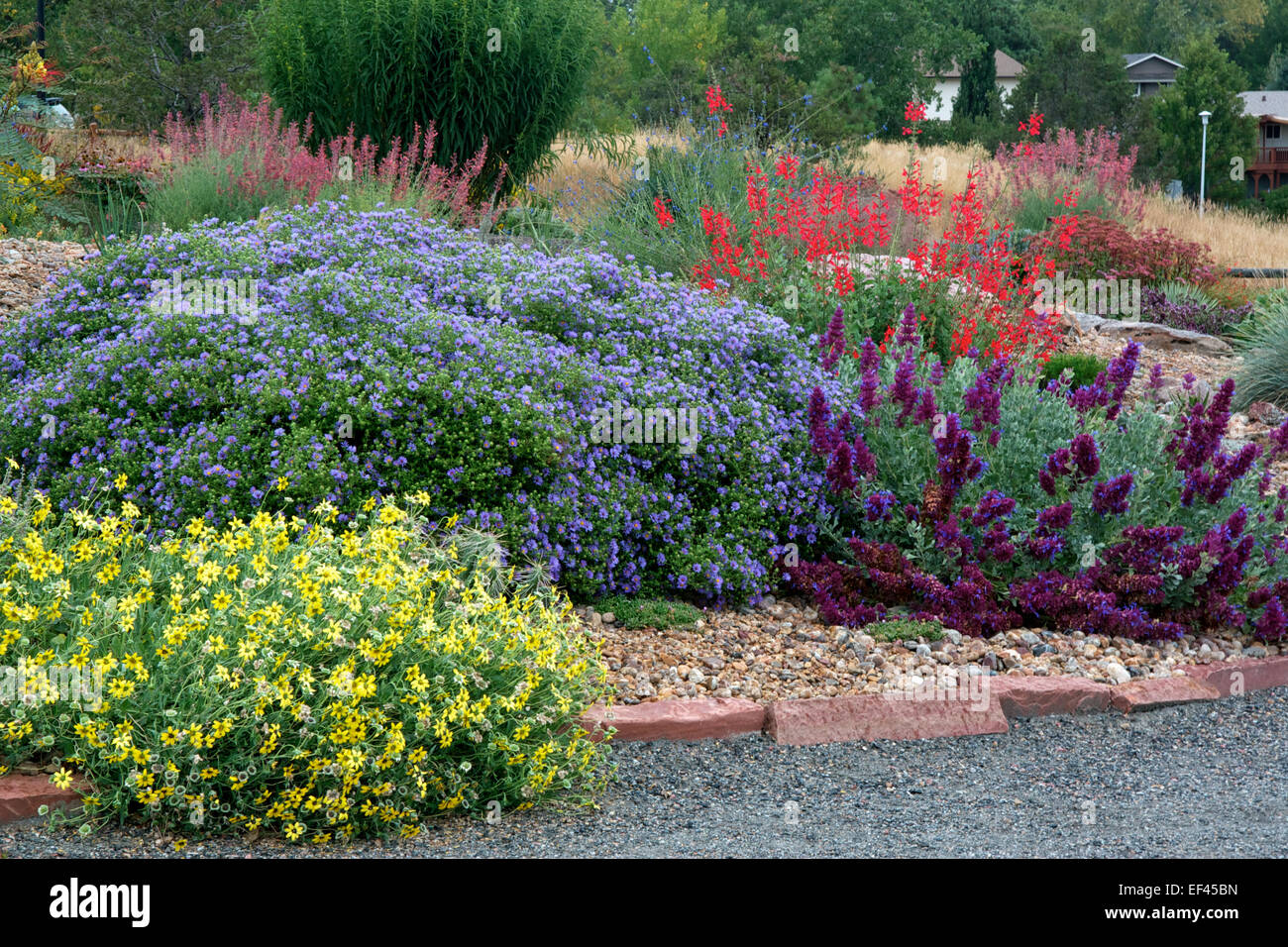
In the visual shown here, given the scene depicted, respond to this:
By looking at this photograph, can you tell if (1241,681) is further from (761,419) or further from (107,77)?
(107,77)

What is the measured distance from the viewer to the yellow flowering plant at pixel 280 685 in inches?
109

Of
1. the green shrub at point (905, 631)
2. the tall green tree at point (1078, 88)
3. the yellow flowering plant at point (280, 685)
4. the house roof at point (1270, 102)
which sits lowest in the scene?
the green shrub at point (905, 631)

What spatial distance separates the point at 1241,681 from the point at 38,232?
7808 mm

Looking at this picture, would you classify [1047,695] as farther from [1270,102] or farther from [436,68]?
[1270,102]

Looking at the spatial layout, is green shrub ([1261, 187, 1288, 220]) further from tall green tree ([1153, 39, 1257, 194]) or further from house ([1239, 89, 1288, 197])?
house ([1239, 89, 1288, 197])

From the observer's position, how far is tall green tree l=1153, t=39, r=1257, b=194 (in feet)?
103

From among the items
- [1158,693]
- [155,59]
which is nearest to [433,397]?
[1158,693]

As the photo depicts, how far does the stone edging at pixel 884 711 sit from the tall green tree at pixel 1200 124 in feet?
102

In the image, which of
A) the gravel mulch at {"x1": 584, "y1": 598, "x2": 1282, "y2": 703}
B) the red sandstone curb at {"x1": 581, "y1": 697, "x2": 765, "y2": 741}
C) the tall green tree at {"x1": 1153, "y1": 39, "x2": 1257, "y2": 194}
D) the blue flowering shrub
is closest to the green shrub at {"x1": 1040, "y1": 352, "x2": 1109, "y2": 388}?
the blue flowering shrub

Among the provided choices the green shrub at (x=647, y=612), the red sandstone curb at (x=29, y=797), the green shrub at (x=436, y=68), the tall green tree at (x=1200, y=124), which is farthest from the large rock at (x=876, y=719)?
the tall green tree at (x=1200, y=124)

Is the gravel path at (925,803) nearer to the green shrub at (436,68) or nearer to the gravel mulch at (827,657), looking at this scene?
the gravel mulch at (827,657)

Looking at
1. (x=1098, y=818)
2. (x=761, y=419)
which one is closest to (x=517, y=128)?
(x=761, y=419)

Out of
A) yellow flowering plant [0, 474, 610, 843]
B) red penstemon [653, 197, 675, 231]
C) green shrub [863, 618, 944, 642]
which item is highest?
red penstemon [653, 197, 675, 231]

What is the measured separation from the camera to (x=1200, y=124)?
103 ft
